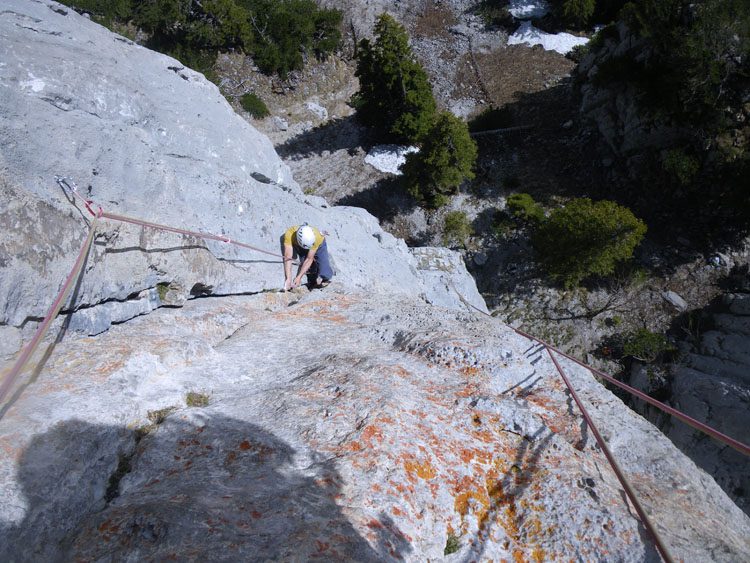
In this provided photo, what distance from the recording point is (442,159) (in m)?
22.5

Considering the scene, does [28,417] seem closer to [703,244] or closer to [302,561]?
[302,561]

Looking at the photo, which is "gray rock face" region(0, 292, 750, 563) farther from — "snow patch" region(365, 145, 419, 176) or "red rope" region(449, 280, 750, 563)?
"snow patch" region(365, 145, 419, 176)

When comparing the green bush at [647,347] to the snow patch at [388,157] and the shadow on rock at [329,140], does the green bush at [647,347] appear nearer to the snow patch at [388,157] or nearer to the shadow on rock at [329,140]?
the snow patch at [388,157]

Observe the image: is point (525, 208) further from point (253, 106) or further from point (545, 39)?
point (253, 106)

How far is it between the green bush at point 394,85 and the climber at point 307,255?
684 inches

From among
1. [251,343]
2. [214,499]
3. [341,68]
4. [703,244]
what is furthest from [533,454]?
[341,68]

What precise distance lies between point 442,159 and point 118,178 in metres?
18.5

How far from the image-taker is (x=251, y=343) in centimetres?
668

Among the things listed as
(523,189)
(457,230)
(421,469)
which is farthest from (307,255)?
Answer: (523,189)

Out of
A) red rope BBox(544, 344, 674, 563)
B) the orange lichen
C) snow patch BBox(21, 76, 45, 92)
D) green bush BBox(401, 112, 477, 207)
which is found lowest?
the orange lichen

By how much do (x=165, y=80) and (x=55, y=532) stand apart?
29.7 feet

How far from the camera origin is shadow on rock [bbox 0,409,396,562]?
122 inches

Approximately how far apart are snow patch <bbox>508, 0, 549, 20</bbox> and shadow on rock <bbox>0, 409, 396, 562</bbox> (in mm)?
41542

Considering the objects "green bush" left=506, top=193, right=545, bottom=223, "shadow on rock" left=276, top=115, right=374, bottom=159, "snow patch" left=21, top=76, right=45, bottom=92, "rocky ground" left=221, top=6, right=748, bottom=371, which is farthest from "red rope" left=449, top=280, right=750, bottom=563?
"shadow on rock" left=276, top=115, right=374, bottom=159
